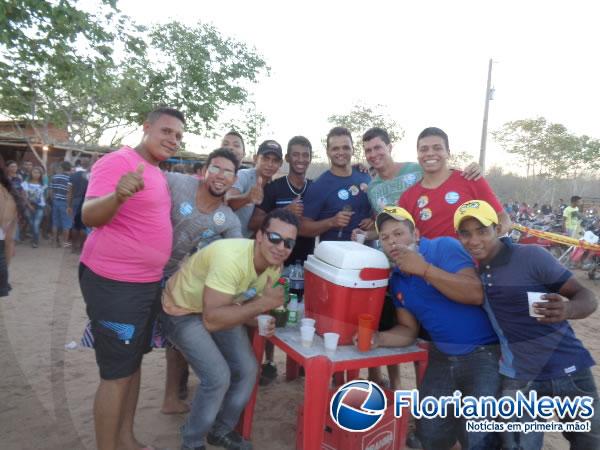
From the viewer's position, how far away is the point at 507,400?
237cm

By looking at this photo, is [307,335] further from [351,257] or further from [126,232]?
[126,232]

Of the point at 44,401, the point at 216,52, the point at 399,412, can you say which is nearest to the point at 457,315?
the point at 399,412

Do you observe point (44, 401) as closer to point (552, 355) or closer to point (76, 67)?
point (552, 355)

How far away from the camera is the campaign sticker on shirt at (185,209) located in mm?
2748

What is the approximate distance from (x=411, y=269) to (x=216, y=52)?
17.1 metres

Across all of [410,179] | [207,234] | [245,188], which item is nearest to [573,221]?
[410,179]

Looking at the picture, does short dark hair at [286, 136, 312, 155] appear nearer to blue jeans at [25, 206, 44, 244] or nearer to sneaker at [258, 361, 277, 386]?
sneaker at [258, 361, 277, 386]

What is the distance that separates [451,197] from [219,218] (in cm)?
166

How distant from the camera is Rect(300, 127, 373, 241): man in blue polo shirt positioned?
12.5 feet

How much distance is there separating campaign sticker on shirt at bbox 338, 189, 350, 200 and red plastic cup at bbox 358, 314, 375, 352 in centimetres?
158

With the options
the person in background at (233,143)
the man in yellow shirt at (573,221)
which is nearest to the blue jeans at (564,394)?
the person in background at (233,143)

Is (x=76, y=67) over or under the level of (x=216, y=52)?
under

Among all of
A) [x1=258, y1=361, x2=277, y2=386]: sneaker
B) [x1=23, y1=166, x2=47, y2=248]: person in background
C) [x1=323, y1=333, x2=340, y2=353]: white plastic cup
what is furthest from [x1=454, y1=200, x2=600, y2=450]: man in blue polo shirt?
[x1=23, y1=166, x2=47, y2=248]: person in background

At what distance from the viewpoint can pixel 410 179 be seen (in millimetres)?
3625
